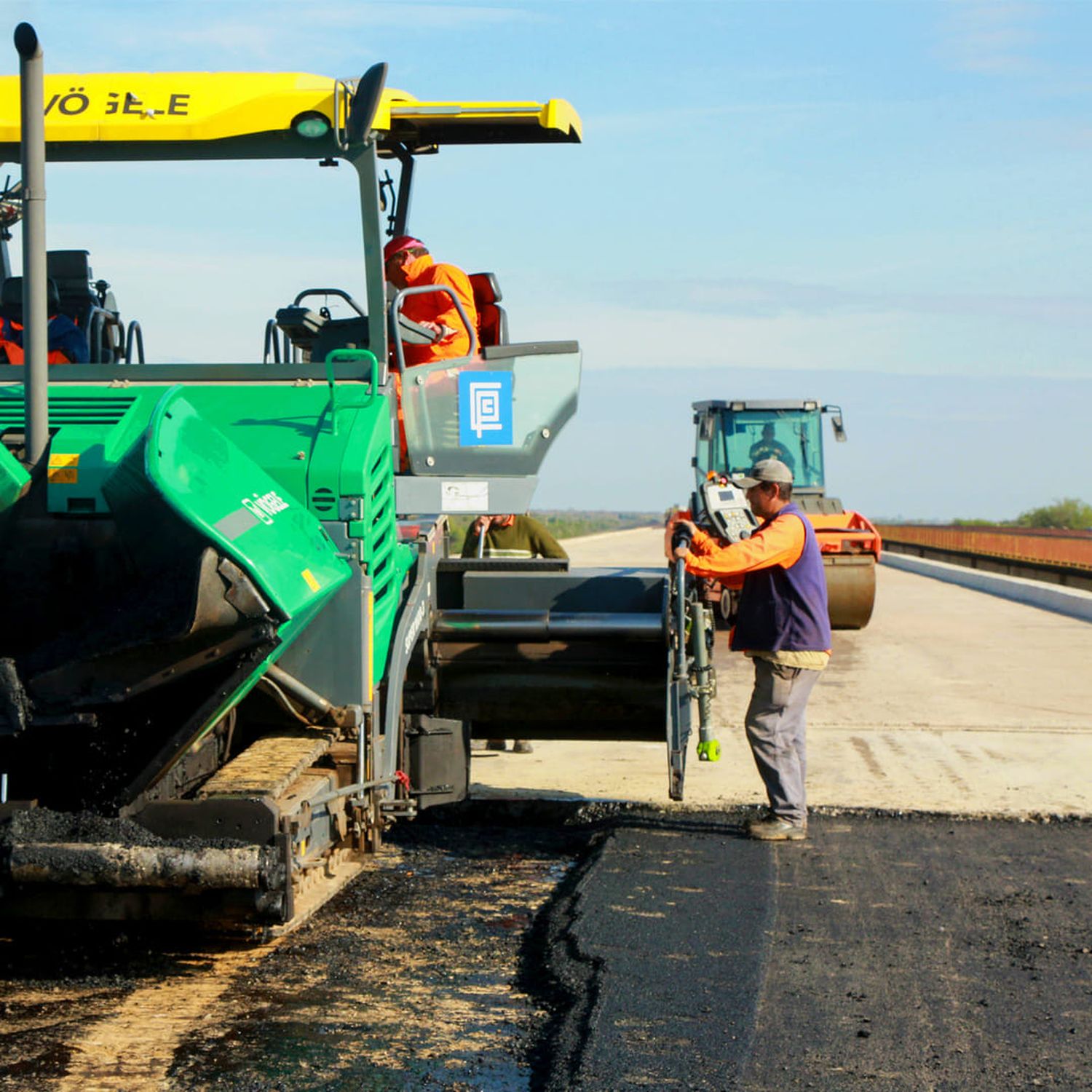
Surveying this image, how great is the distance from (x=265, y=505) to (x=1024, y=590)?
21.0m

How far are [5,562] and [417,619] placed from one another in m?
2.13

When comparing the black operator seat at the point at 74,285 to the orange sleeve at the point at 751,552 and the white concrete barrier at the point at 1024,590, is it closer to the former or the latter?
the orange sleeve at the point at 751,552

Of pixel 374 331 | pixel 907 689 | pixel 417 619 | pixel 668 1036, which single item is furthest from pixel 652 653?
pixel 907 689

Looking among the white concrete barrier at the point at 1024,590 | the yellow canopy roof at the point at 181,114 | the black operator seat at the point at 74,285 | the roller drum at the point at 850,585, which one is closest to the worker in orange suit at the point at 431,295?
the yellow canopy roof at the point at 181,114

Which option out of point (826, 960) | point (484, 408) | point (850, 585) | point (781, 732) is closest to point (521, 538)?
point (781, 732)

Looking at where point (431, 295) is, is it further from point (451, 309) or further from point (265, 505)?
point (265, 505)

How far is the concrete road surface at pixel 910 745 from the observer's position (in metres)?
8.30

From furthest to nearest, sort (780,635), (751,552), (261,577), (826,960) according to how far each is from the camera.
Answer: (780,635) < (751,552) < (826,960) < (261,577)

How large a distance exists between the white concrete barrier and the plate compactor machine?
14.7 meters

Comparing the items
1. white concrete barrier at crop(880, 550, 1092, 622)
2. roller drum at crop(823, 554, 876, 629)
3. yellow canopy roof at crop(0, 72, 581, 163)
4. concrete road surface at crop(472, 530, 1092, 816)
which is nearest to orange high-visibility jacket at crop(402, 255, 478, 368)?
yellow canopy roof at crop(0, 72, 581, 163)

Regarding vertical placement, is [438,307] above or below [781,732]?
above

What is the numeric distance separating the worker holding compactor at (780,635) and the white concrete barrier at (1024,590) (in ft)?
44.2

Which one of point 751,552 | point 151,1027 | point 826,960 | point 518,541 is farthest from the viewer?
point 518,541

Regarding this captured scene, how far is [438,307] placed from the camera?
6.53m
